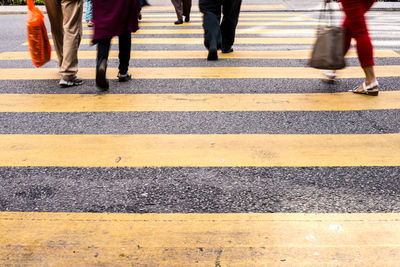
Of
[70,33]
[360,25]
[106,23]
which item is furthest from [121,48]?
[360,25]

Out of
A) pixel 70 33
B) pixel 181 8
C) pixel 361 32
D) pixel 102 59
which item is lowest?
pixel 181 8

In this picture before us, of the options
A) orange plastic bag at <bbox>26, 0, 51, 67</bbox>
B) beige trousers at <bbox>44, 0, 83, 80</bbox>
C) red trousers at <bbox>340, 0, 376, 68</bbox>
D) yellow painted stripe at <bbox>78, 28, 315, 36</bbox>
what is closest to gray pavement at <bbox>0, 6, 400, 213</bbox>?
red trousers at <bbox>340, 0, 376, 68</bbox>

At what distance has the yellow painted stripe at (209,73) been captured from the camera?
569 cm

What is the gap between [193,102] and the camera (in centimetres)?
471

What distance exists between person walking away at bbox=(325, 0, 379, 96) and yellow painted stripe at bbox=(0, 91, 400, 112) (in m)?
0.17

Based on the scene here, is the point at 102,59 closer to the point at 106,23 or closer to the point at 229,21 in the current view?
the point at 106,23

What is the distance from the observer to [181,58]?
22.1 ft

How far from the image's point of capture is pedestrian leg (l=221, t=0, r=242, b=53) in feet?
21.5

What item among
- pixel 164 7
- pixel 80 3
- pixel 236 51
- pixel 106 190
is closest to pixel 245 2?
pixel 164 7

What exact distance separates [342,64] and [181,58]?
2866mm

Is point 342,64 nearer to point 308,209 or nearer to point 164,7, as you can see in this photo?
point 308,209

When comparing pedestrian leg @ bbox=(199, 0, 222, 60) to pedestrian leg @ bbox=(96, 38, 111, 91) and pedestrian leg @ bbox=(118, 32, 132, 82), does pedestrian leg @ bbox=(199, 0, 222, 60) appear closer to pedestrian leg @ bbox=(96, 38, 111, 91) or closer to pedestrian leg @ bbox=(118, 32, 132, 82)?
pedestrian leg @ bbox=(118, 32, 132, 82)

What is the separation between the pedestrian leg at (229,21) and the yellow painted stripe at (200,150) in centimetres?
333

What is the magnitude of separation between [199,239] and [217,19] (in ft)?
15.3
